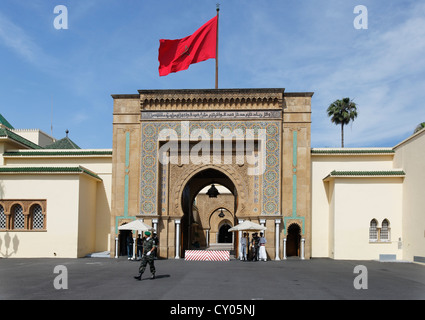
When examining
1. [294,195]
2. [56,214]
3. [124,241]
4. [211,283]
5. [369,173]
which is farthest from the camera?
[124,241]

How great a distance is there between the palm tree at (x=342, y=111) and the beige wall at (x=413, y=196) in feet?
56.5

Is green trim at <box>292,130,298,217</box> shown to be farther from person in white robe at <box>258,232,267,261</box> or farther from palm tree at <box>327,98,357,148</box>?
palm tree at <box>327,98,357,148</box>

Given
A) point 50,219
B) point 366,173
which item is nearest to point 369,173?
point 366,173

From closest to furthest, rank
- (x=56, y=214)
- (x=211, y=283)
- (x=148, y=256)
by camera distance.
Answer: (x=211, y=283)
(x=148, y=256)
(x=56, y=214)

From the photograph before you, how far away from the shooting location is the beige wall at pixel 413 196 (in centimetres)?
1872

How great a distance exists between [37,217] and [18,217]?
2.81 ft

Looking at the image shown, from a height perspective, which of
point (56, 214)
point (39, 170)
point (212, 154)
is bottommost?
point (56, 214)

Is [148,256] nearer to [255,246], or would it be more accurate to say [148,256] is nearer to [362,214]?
[255,246]

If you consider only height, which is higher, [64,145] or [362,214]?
[64,145]

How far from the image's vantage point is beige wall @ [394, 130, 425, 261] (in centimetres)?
1872

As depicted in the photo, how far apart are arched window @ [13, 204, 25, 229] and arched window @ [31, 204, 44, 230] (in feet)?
1.45

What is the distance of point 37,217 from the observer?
20.9m

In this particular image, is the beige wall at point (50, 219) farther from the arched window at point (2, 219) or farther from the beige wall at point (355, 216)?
the beige wall at point (355, 216)
